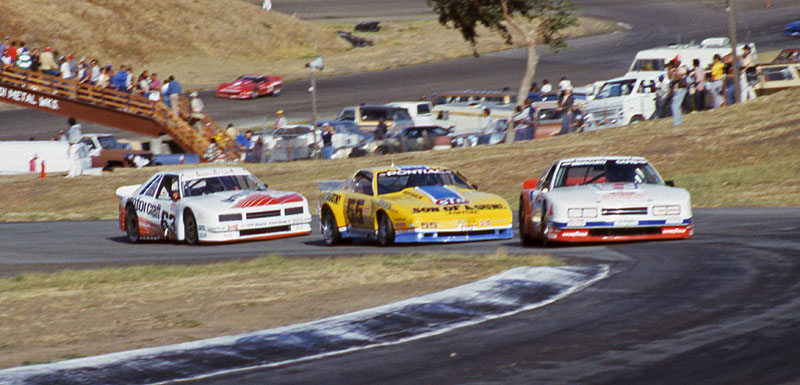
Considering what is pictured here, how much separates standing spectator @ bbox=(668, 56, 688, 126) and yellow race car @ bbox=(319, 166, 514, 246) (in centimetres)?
1411

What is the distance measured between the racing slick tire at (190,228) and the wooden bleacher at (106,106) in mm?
17064

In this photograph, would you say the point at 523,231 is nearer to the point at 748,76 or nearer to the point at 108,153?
the point at 748,76

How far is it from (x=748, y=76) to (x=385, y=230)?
63.7 ft

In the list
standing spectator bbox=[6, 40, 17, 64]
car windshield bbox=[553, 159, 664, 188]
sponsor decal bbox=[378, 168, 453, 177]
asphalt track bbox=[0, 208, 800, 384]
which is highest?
standing spectator bbox=[6, 40, 17, 64]

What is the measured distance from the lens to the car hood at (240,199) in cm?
1791

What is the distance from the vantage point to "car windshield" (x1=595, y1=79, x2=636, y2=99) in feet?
102

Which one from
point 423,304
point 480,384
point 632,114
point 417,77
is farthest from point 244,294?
point 417,77

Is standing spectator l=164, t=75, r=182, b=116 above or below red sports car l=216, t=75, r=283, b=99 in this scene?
below

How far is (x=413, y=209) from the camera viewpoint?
15336mm

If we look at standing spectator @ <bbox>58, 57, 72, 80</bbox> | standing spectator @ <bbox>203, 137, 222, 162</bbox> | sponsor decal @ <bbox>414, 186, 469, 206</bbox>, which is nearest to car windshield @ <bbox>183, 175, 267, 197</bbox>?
sponsor decal @ <bbox>414, 186, 469, 206</bbox>

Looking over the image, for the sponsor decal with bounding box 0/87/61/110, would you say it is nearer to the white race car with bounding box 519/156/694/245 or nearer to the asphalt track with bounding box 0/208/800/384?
the white race car with bounding box 519/156/694/245

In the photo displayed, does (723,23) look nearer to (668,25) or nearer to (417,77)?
(668,25)

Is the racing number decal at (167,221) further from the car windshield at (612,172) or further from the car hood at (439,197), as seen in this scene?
the car windshield at (612,172)

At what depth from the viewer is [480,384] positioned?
6305mm
